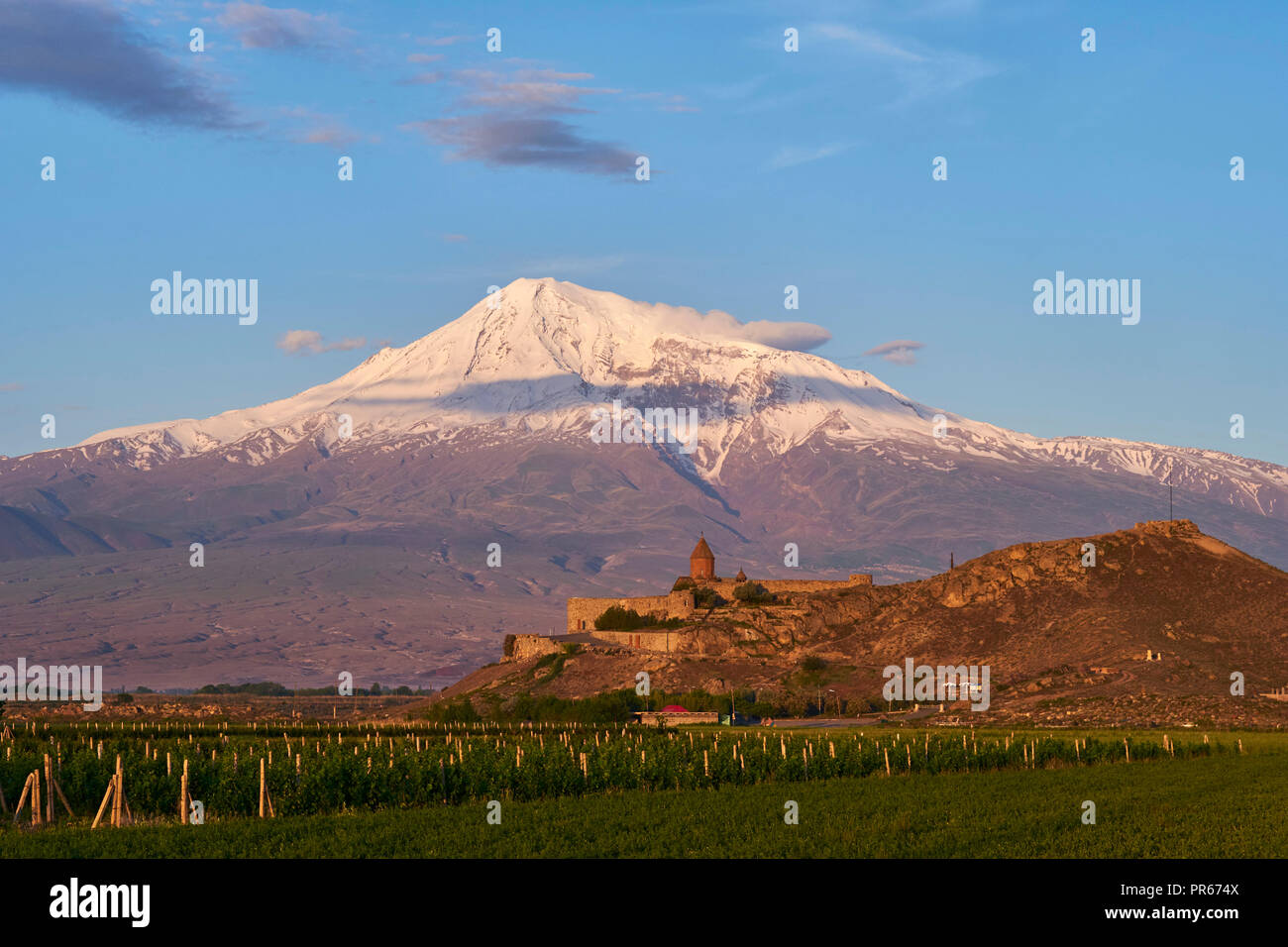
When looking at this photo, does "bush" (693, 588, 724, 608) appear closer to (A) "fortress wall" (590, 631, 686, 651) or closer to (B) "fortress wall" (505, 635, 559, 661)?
(A) "fortress wall" (590, 631, 686, 651)

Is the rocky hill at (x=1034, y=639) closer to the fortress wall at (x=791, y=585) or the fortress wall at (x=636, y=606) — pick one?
the fortress wall at (x=636, y=606)

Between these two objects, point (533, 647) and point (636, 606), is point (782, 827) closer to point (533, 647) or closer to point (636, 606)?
point (533, 647)

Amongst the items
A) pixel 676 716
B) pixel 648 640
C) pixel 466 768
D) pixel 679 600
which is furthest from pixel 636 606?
pixel 466 768

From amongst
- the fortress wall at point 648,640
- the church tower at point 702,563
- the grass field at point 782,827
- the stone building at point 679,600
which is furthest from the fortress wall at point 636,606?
the grass field at point 782,827
